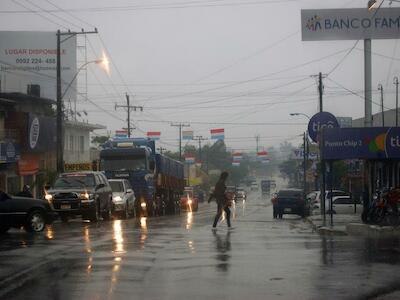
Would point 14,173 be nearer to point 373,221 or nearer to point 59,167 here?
point 59,167

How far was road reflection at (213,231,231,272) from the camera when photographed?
→ 12.4 m

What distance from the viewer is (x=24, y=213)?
68.7ft

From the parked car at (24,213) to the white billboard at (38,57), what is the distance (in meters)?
38.7

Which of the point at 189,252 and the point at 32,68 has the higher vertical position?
the point at 32,68

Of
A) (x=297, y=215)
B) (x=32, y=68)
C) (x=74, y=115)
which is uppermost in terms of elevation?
(x=32, y=68)

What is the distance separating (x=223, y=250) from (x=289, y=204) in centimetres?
2355

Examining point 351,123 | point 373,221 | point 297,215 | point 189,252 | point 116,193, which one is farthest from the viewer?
point 351,123

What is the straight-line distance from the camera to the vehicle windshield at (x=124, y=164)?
35875 millimetres

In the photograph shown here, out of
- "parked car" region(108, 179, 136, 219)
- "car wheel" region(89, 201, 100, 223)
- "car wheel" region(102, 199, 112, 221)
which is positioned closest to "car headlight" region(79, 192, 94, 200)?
"car wheel" region(89, 201, 100, 223)

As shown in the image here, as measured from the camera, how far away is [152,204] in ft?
124

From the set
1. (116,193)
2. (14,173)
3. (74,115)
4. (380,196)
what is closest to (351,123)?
(74,115)

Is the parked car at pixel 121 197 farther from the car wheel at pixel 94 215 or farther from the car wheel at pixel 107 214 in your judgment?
the car wheel at pixel 94 215

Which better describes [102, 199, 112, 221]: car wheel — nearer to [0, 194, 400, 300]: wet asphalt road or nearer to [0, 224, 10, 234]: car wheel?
[0, 224, 10, 234]: car wheel

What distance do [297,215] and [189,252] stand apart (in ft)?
91.2
